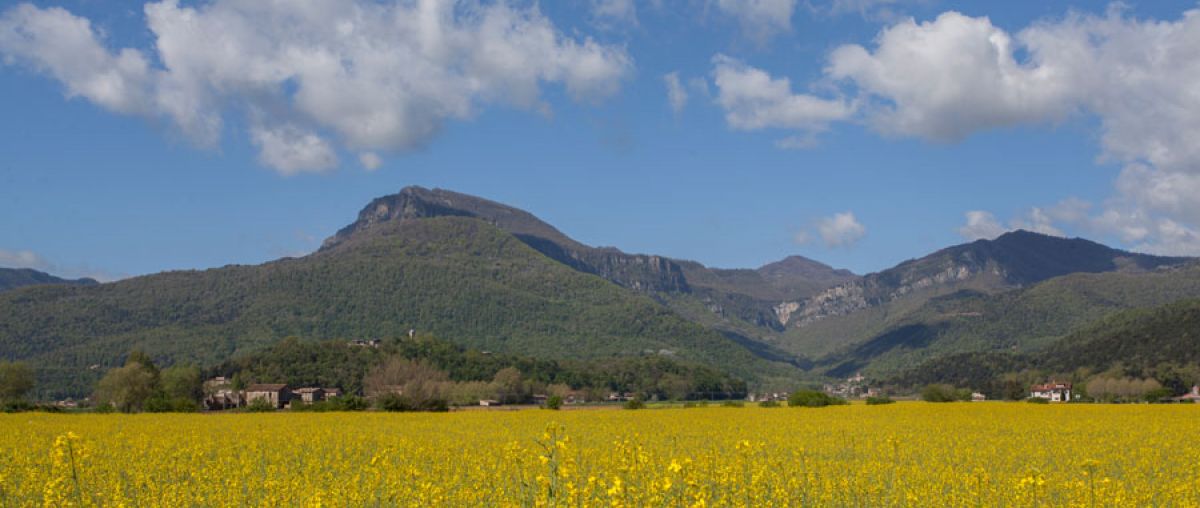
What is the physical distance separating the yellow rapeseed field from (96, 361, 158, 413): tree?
133 feet

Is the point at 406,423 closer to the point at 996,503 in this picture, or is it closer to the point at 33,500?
the point at 33,500

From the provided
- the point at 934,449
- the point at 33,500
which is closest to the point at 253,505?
the point at 33,500

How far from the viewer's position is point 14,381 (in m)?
92.4

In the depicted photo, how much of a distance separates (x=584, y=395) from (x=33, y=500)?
127382 mm

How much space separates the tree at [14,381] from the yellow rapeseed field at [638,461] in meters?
50.1

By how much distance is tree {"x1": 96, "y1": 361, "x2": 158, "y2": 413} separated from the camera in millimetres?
87812

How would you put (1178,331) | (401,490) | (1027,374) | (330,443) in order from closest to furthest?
(401,490)
(330,443)
(1178,331)
(1027,374)

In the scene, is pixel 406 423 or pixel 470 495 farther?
pixel 406 423

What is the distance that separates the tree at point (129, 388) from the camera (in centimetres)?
8781

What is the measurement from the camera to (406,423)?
162 feet

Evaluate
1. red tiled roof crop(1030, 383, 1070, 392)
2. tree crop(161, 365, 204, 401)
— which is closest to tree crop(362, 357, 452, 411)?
tree crop(161, 365, 204, 401)

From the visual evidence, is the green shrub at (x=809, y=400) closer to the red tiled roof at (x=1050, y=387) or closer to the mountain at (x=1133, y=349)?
the mountain at (x=1133, y=349)

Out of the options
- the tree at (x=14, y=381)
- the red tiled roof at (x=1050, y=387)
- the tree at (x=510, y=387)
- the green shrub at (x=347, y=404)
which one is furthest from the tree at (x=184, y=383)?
the red tiled roof at (x=1050, y=387)

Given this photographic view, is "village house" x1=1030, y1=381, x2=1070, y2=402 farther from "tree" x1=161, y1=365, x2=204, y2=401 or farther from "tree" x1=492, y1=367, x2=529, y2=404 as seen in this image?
"tree" x1=161, y1=365, x2=204, y2=401
